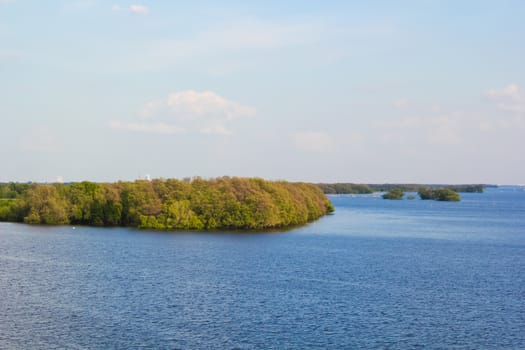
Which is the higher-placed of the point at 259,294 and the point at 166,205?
the point at 166,205

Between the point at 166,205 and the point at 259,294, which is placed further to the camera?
the point at 166,205

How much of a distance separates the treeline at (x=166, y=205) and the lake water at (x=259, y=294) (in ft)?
56.7

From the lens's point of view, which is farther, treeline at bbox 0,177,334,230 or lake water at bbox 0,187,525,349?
→ treeline at bbox 0,177,334,230

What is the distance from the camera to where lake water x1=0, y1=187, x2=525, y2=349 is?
29328mm

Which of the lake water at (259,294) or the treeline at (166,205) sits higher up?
the treeline at (166,205)

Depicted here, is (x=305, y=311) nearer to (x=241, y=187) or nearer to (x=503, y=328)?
(x=503, y=328)

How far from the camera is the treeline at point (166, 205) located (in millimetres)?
85312

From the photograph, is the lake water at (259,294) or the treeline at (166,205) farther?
the treeline at (166,205)

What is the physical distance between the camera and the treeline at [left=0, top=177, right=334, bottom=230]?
85312 millimetres

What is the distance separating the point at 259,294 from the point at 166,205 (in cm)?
5106

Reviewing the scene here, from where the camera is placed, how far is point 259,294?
38438mm

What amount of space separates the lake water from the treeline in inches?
680

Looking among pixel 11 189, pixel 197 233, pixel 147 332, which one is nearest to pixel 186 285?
pixel 147 332

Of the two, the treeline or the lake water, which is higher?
the treeline
